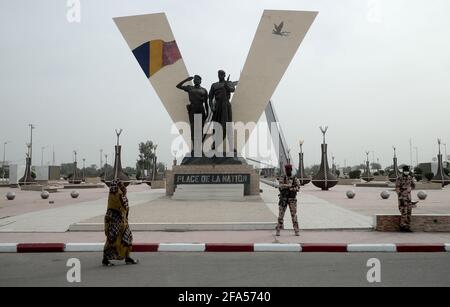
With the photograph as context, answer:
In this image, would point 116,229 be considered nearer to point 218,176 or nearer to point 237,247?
point 237,247

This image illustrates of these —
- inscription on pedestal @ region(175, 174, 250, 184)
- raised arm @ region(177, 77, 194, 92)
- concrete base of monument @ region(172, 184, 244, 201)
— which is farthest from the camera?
raised arm @ region(177, 77, 194, 92)

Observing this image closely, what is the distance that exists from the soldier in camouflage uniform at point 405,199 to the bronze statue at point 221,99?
11036 millimetres

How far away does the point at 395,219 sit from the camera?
369 inches

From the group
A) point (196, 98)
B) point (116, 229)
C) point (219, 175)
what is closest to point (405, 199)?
point (116, 229)

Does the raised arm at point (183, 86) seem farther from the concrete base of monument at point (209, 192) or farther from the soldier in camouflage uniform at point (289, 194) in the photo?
the soldier in camouflage uniform at point (289, 194)

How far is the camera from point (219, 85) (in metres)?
19.4

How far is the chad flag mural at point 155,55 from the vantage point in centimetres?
2141

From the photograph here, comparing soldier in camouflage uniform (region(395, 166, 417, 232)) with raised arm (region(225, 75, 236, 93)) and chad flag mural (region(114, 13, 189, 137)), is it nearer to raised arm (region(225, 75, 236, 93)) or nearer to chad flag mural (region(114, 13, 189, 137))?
raised arm (region(225, 75, 236, 93))

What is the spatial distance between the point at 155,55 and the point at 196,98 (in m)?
3.70

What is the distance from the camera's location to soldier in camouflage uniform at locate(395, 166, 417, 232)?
9039mm

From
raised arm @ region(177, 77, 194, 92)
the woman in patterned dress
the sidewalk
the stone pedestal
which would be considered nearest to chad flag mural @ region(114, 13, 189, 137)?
raised arm @ region(177, 77, 194, 92)

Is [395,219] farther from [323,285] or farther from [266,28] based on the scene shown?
[266,28]

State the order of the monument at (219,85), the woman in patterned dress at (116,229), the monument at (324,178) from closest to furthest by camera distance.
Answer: the woman in patterned dress at (116,229) < the monument at (219,85) < the monument at (324,178)

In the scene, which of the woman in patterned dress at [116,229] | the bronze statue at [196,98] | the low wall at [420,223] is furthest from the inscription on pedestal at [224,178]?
the woman in patterned dress at [116,229]
